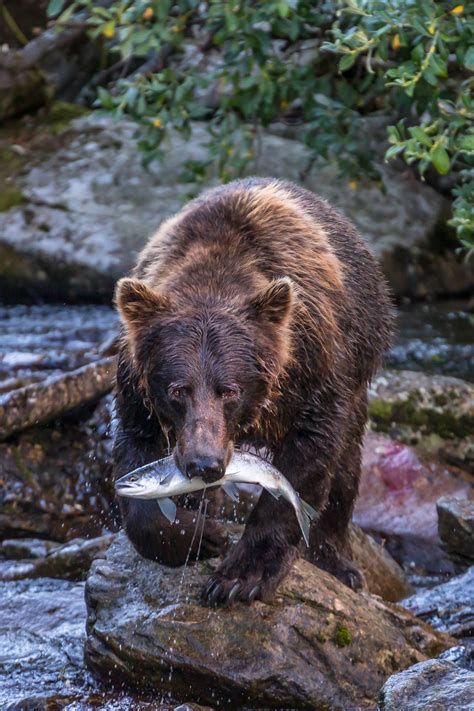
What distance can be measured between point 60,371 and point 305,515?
12.0 feet

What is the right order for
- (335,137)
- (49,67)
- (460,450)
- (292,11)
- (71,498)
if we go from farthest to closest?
(49,67), (335,137), (292,11), (460,450), (71,498)

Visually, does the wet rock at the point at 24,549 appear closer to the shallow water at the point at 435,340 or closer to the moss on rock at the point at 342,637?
the moss on rock at the point at 342,637

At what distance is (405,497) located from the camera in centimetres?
743

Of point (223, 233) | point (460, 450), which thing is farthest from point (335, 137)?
point (223, 233)

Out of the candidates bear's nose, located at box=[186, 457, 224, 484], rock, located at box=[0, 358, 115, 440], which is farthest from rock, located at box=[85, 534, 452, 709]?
rock, located at box=[0, 358, 115, 440]

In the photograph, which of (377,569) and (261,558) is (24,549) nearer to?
(377,569)

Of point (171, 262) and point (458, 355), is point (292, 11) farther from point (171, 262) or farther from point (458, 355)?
Result: point (171, 262)

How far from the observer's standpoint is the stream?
494cm

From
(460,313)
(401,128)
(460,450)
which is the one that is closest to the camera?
(401,128)

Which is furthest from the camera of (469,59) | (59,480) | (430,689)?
(59,480)

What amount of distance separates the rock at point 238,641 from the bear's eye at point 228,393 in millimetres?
967

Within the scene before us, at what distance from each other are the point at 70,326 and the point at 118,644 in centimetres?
475

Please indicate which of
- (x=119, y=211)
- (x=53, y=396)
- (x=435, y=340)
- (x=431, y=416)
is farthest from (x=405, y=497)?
(x=119, y=211)

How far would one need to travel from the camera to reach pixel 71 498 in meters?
7.26
